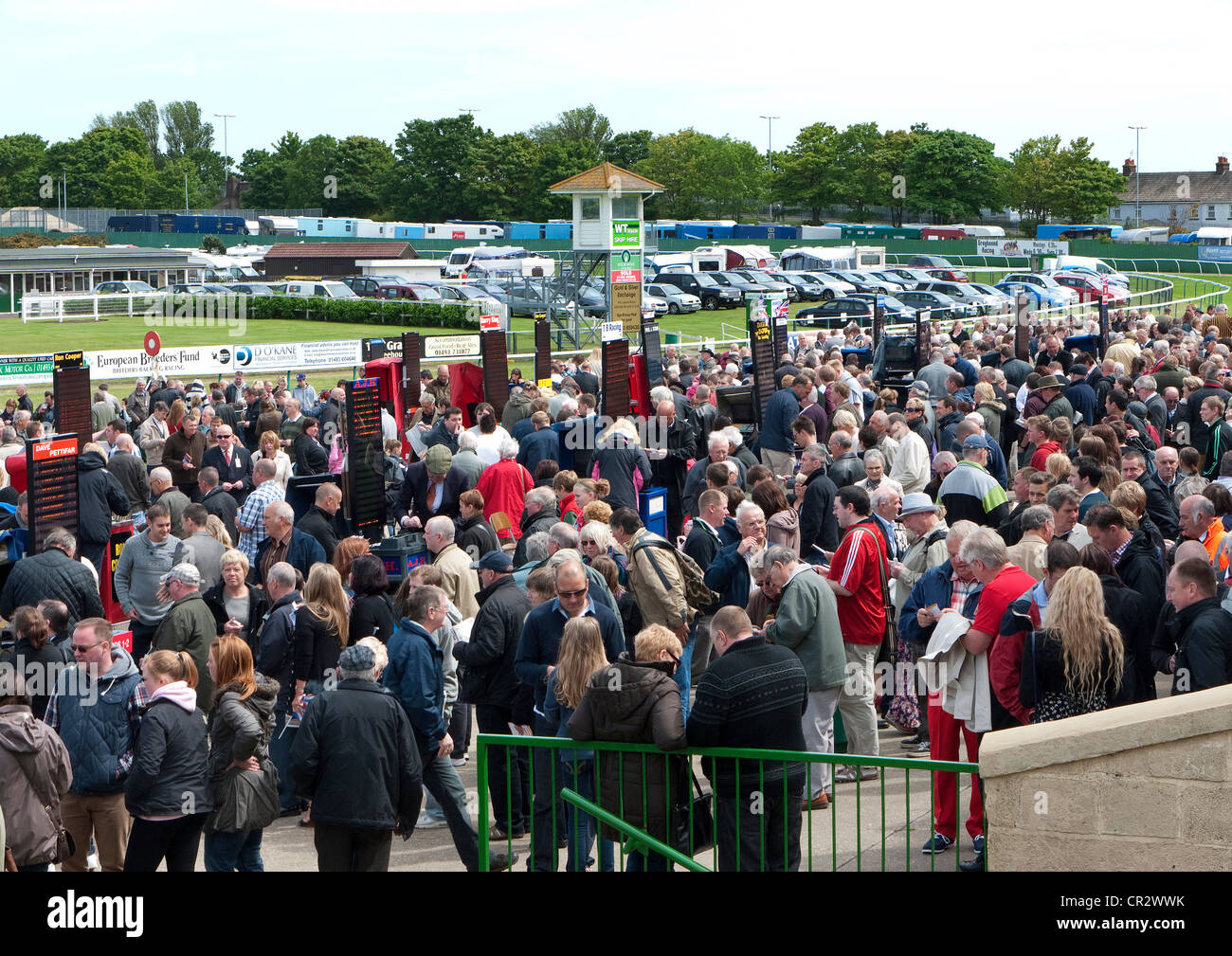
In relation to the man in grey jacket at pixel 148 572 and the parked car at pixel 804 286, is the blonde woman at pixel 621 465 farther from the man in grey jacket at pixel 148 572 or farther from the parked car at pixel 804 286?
the parked car at pixel 804 286

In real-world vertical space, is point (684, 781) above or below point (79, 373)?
below

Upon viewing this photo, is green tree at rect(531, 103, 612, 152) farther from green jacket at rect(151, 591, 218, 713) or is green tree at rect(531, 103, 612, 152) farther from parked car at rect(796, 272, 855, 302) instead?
green jacket at rect(151, 591, 218, 713)

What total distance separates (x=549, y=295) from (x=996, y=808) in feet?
141

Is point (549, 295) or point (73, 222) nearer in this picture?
point (549, 295)

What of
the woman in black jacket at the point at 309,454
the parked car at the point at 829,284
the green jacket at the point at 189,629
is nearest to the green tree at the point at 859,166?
the parked car at the point at 829,284

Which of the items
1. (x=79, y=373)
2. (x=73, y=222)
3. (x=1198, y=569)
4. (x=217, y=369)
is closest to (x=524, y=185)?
(x=73, y=222)

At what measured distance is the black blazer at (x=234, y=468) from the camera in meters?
14.2

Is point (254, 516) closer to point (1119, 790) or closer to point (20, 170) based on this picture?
point (1119, 790)

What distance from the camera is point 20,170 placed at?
411ft

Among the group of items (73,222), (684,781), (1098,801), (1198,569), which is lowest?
(684,781)

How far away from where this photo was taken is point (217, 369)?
29.3 m

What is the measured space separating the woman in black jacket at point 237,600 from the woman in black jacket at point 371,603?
87 centimetres

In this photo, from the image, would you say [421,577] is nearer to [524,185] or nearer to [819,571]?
[819,571]

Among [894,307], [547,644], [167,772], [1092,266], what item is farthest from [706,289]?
[167,772]
